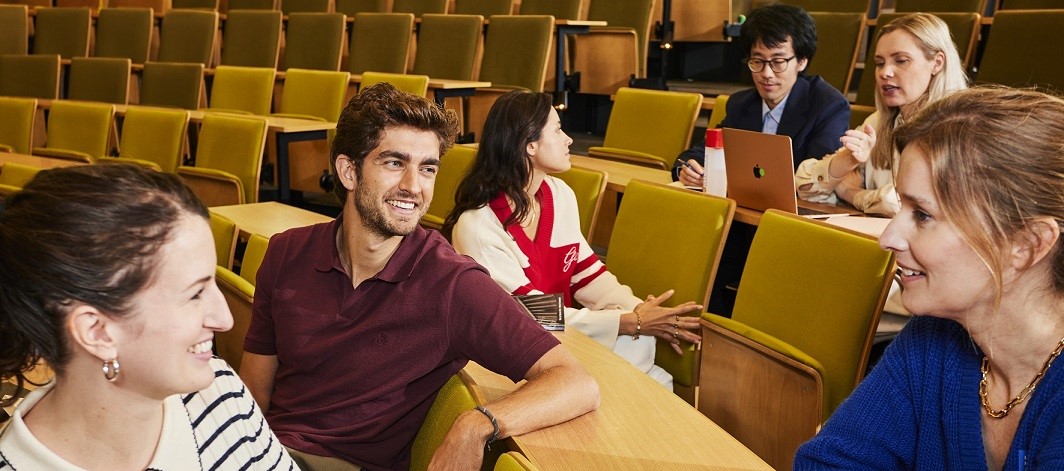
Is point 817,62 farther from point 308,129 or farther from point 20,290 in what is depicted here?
point 20,290

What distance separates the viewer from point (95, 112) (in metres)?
4.61

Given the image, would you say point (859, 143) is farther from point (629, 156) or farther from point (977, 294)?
point (977, 294)

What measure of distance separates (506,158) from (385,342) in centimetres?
89

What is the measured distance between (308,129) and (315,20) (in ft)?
4.98

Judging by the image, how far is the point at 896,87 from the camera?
245 centimetres

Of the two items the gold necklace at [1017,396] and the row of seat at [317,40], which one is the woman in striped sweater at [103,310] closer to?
the gold necklace at [1017,396]

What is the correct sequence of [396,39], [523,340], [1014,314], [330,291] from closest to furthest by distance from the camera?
1. [1014,314]
2. [523,340]
3. [330,291]
4. [396,39]

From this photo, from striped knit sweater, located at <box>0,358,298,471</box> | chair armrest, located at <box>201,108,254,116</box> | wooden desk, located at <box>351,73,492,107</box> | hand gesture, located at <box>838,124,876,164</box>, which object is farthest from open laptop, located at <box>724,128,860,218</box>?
chair armrest, located at <box>201,108,254,116</box>

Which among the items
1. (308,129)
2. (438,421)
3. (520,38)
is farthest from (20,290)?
(520,38)

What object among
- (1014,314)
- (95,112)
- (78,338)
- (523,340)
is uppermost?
(1014,314)

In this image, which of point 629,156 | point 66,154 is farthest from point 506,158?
point 66,154

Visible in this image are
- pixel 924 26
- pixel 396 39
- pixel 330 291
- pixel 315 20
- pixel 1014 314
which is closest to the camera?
pixel 1014 314

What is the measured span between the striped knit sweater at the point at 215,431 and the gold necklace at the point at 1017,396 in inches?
→ 32.9

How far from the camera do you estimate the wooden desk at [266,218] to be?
2.77 m
